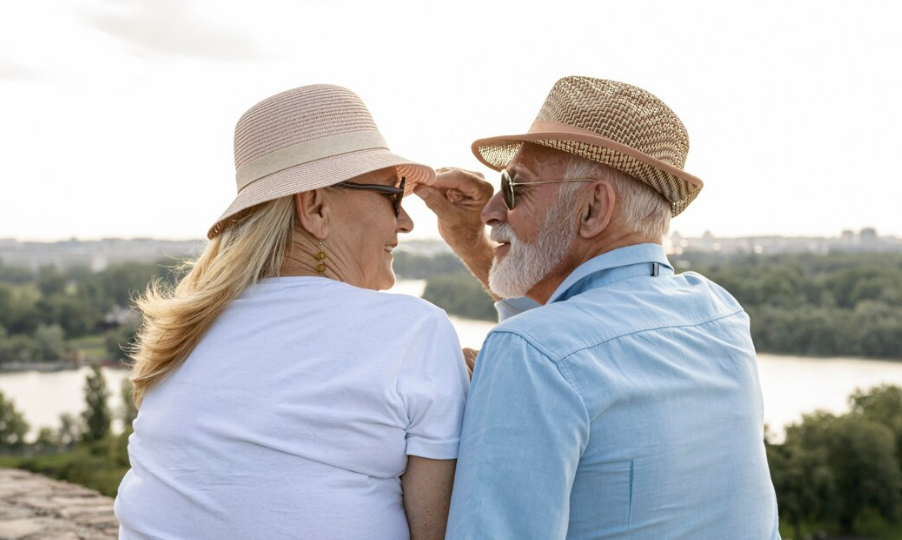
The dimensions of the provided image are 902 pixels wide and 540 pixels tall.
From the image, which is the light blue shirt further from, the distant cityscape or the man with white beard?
the distant cityscape

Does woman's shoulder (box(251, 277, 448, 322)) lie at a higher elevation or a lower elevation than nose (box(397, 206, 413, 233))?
lower

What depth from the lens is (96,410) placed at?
33.3 meters

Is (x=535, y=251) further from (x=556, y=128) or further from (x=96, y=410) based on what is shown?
(x=96, y=410)

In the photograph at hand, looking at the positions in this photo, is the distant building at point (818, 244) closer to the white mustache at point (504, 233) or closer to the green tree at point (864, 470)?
the green tree at point (864, 470)

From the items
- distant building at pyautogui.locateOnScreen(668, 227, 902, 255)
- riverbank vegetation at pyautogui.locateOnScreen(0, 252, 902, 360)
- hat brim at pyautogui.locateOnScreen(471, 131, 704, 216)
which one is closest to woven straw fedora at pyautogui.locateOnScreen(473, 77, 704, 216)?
hat brim at pyautogui.locateOnScreen(471, 131, 704, 216)

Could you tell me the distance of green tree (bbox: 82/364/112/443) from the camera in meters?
32.7

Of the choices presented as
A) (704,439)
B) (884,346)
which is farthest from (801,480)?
(704,439)

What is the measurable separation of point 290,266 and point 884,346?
144ft

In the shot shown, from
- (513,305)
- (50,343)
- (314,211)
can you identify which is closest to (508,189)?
(314,211)

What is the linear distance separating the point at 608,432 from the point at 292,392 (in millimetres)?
531

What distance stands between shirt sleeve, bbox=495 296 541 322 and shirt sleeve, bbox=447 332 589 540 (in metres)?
1.05

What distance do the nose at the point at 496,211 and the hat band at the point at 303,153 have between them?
41 centimetres

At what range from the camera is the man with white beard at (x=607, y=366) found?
125cm

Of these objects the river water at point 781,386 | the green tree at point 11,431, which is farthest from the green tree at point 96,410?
the green tree at point 11,431
